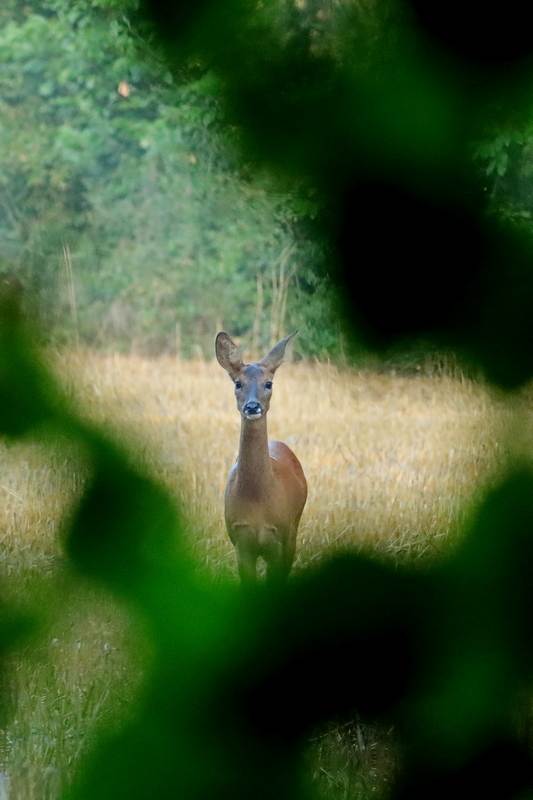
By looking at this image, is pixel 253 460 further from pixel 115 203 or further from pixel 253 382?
pixel 115 203

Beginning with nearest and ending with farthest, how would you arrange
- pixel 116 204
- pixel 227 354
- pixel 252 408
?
pixel 227 354 < pixel 252 408 < pixel 116 204

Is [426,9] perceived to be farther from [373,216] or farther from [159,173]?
[159,173]

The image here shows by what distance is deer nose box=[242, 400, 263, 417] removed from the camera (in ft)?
10.8

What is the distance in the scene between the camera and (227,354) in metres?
3.11

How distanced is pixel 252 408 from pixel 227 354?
0.23m

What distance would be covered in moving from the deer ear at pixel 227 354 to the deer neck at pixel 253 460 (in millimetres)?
135

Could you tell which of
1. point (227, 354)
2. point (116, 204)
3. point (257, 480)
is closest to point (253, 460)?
point (257, 480)

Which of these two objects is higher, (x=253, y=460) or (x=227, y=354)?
(x=227, y=354)

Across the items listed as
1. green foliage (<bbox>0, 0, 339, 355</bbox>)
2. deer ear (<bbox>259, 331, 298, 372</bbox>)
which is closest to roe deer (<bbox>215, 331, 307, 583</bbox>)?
deer ear (<bbox>259, 331, 298, 372</bbox>)

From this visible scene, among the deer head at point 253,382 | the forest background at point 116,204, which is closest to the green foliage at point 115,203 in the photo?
the forest background at point 116,204

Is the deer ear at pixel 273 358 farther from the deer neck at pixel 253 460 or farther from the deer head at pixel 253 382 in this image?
the deer neck at pixel 253 460

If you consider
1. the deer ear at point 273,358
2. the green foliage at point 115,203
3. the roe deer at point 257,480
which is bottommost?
the green foliage at point 115,203

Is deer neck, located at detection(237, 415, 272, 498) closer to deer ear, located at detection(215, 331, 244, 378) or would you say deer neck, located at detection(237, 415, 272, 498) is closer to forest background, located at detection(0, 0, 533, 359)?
deer ear, located at detection(215, 331, 244, 378)

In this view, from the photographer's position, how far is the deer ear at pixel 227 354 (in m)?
2.88
